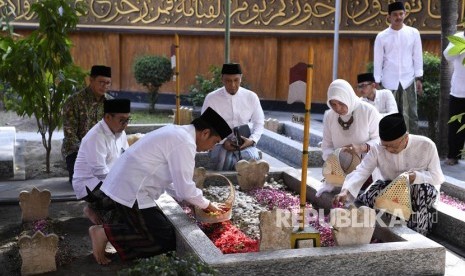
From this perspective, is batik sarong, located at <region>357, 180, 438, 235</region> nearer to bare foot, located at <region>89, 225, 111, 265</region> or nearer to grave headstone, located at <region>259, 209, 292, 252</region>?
grave headstone, located at <region>259, 209, 292, 252</region>

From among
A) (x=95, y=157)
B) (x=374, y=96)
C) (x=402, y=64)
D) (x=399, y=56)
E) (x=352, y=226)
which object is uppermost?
(x=399, y=56)

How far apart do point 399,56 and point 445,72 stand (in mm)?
678

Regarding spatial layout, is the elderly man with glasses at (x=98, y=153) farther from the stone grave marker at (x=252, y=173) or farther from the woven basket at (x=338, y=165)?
the woven basket at (x=338, y=165)

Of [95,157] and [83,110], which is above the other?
[83,110]

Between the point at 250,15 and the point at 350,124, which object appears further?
the point at 250,15

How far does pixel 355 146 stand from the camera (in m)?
6.71

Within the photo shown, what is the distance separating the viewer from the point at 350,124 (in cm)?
678

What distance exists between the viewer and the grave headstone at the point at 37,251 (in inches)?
195

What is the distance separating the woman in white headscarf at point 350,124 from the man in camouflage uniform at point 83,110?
2413 millimetres

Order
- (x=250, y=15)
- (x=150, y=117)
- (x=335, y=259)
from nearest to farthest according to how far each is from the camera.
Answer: (x=335, y=259)
(x=150, y=117)
(x=250, y=15)

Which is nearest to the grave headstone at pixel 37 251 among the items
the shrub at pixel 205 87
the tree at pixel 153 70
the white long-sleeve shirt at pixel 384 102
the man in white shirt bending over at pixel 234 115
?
the man in white shirt bending over at pixel 234 115

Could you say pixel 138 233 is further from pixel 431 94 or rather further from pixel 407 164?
pixel 431 94

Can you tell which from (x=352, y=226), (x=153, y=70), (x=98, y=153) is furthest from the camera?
(x=153, y=70)

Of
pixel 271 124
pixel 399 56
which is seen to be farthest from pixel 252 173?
pixel 271 124
